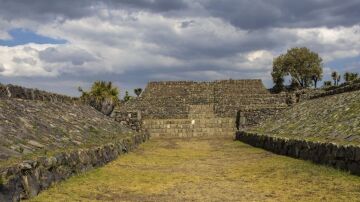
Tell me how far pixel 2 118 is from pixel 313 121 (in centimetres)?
1228

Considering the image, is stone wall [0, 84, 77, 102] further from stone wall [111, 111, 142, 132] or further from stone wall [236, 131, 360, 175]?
stone wall [236, 131, 360, 175]

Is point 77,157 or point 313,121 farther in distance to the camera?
point 313,121

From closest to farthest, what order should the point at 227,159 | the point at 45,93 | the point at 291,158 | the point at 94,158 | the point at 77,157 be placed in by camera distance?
the point at 77,157 < the point at 94,158 < the point at 291,158 < the point at 227,159 < the point at 45,93

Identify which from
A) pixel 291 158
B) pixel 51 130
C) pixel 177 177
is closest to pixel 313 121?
pixel 291 158

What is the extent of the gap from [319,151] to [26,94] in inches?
380

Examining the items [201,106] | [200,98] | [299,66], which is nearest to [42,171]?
[201,106]

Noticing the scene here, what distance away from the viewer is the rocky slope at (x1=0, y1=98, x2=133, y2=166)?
9000mm

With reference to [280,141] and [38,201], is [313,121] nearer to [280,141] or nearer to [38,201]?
[280,141]

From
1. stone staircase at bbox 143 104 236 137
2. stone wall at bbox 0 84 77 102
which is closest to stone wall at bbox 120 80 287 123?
stone staircase at bbox 143 104 236 137

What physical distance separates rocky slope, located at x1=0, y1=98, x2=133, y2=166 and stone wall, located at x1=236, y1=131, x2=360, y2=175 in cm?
641

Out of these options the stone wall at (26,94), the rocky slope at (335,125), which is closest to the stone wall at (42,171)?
the stone wall at (26,94)

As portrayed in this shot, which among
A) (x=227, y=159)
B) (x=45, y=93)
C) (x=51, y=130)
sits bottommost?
(x=227, y=159)

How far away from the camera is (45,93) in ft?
56.0

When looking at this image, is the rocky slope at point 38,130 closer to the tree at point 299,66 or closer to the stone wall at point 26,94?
the stone wall at point 26,94
